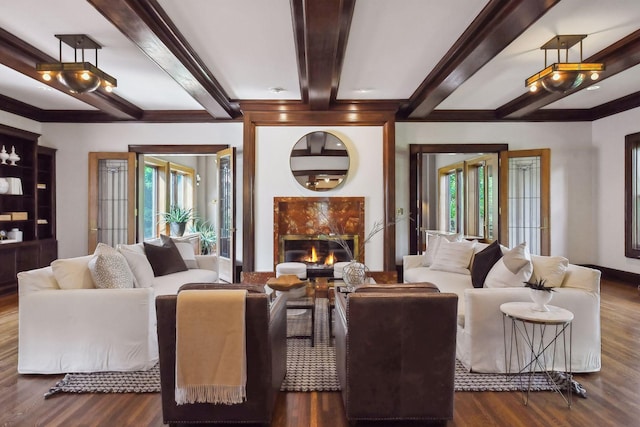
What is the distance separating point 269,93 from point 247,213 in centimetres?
177

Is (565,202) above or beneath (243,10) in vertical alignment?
beneath

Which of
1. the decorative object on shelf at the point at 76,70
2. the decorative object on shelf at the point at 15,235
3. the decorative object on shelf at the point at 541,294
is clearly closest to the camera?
the decorative object on shelf at the point at 541,294

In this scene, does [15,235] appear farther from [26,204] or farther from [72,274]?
[72,274]

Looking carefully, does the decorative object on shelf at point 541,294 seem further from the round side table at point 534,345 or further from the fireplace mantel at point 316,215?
the fireplace mantel at point 316,215

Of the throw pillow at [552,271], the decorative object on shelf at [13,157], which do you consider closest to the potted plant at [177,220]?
the decorative object on shelf at [13,157]

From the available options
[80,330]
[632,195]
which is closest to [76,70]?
[80,330]

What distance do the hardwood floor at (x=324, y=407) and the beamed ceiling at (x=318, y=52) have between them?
105 inches

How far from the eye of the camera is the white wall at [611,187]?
5547mm

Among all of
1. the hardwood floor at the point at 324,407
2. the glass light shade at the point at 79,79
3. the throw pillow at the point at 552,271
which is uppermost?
the glass light shade at the point at 79,79

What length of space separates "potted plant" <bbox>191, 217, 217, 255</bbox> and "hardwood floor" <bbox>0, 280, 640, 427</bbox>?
591 cm

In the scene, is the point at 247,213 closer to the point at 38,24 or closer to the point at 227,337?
the point at 38,24

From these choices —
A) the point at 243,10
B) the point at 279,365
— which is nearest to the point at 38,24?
the point at 243,10

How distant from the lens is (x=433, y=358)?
192 cm

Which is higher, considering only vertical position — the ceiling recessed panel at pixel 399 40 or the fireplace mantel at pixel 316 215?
the ceiling recessed panel at pixel 399 40
